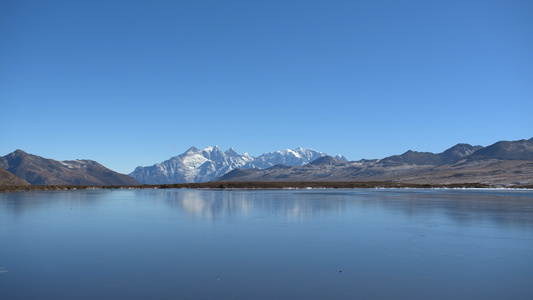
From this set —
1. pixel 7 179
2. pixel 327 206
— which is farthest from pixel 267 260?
pixel 7 179

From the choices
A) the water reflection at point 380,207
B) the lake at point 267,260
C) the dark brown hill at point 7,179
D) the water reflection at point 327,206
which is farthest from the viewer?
the dark brown hill at point 7,179

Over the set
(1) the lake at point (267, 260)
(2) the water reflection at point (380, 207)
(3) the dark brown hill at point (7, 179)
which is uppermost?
(3) the dark brown hill at point (7, 179)

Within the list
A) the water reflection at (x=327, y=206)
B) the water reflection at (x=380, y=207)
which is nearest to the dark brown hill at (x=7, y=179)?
the water reflection at (x=327, y=206)

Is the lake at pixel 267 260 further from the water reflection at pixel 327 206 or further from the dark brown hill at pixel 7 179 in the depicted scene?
the dark brown hill at pixel 7 179

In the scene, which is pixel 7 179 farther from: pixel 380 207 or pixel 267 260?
pixel 267 260

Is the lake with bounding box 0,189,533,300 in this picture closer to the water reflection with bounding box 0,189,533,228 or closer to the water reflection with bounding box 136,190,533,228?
the water reflection with bounding box 136,190,533,228

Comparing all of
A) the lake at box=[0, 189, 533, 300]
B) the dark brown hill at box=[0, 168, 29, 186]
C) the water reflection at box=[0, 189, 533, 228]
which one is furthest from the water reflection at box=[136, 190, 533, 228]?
the dark brown hill at box=[0, 168, 29, 186]

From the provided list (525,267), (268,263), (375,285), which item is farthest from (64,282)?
(525,267)

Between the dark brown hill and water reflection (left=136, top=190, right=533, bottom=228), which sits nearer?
water reflection (left=136, top=190, right=533, bottom=228)

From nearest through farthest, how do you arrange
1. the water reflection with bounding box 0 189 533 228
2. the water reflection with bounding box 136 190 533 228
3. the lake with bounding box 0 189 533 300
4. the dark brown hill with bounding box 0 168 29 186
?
1. the lake with bounding box 0 189 533 300
2. the water reflection with bounding box 136 190 533 228
3. the water reflection with bounding box 0 189 533 228
4. the dark brown hill with bounding box 0 168 29 186

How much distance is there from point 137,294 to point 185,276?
215 cm

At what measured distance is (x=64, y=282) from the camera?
1273cm

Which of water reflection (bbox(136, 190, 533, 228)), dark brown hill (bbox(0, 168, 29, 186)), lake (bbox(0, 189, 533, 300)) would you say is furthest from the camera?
dark brown hill (bbox(0, 168, 29, 186))

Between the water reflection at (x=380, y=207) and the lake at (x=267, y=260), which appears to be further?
the water reflection at (x=380, y=207)
